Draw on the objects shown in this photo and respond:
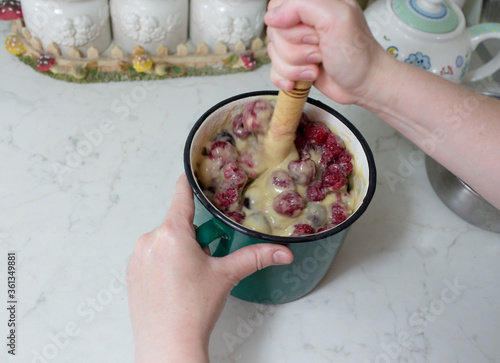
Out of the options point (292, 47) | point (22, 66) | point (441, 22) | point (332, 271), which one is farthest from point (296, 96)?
point (22, 66)

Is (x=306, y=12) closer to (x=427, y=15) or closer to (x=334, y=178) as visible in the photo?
(x=334, y=178)

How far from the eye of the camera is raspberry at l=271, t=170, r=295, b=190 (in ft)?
2.02

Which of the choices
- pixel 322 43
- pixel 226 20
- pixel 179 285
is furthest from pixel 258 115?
pixel 226 20

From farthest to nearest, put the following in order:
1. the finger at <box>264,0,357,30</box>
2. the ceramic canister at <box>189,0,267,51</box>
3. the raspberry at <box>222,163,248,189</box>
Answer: the ceramic canister at <box>189,0,267,51</box> → the raspberry at <box>222,163,248,189</box> → the finger at <box>264,0,357,30</box>

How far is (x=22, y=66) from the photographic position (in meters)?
0.92

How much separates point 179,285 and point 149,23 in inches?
21.2

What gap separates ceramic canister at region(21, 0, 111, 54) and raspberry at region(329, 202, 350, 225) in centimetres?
56

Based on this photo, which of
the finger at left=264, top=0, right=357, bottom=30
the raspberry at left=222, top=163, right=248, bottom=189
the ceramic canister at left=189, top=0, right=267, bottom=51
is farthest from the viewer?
the ceramic canister at left=189, top=0, right=267, bottom=51

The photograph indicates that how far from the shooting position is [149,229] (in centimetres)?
76

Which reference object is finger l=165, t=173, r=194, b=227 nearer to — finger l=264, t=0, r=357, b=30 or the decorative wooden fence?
finger l=264, t=0, r=357, b=30

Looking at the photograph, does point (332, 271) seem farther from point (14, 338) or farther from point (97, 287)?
point (14, 338)

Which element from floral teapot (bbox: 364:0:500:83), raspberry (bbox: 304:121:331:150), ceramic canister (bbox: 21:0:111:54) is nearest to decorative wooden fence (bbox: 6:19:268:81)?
ceramic canister (bbox: 21:0:111:54)

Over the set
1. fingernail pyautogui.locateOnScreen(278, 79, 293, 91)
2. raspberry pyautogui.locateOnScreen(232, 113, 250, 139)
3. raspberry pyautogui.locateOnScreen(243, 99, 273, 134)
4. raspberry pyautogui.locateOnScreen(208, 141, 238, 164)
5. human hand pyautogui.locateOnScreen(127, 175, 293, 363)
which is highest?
fingernail pyautogui.locateOnScreen(278, 79, 293, 91)

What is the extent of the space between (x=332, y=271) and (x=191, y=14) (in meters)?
0.54
